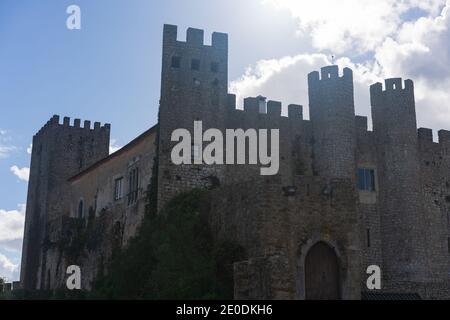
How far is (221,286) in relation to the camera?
905 inches

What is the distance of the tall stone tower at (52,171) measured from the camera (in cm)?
4816

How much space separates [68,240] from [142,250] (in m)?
12.6

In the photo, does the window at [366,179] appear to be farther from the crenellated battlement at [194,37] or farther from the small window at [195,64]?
the small window at [195,64]

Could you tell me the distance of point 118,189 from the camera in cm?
3562

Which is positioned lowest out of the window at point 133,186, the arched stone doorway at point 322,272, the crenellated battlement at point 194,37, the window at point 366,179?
the arched stone doorway at point 322,272

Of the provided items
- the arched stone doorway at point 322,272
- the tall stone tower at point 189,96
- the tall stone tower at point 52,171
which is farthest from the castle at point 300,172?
the tall stone tower at point 52,171

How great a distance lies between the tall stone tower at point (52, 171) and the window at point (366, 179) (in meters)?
20.7

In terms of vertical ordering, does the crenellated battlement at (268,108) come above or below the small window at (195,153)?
above

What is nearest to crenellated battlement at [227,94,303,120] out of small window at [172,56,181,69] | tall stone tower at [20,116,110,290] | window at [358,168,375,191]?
small window at [172,56,181,69]

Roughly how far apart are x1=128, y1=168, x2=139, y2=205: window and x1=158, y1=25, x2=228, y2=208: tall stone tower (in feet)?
12.4

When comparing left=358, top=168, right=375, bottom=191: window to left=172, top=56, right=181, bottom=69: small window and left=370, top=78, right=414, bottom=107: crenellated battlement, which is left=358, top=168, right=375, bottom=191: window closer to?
left=370, top=78, right=414, bottom=107: crenellated battlement

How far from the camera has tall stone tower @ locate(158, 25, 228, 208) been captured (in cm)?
2953
